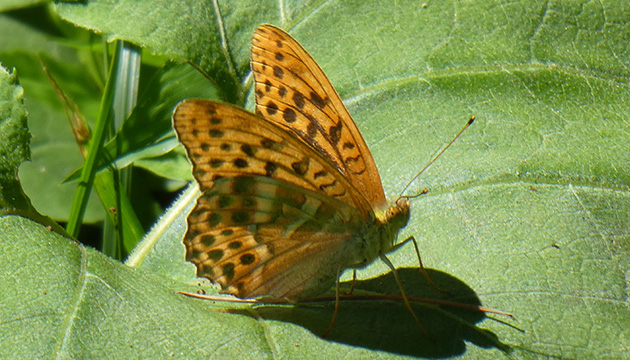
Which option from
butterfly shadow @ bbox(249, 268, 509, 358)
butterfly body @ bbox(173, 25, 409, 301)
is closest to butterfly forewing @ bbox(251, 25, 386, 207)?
butterfly body @ bbox(173, 25, 409, 301)

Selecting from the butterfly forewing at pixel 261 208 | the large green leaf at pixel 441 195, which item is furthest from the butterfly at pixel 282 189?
the large green leaf at pixel 441 195

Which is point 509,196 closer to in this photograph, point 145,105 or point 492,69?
point 492,69

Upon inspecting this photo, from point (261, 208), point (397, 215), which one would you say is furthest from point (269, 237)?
point (397, 215)

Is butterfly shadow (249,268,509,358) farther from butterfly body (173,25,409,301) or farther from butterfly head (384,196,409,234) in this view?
butterfly head (384,196,409,234)

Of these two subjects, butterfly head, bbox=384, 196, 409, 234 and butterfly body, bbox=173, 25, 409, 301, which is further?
butterfly head, bbox=384, 196, 409, 234

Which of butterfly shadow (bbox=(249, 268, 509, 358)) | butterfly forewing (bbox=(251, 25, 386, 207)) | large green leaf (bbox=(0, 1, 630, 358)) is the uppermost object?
butterfly forewing (bbox=(251, 25, 386, 207))

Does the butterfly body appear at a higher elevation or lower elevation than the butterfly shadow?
higher

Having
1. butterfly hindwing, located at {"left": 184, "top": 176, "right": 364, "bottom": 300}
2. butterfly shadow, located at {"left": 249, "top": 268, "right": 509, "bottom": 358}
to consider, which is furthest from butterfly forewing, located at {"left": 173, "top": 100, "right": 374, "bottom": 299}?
butterfly shadow, located at {"left": 249, "top": 268, "right": 509, "bottom": 358}
